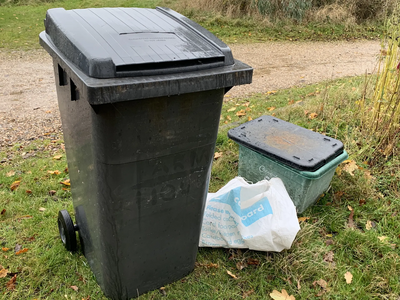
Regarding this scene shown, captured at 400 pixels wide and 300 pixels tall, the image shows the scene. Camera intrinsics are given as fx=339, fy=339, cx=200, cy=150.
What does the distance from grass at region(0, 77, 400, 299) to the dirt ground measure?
48.0 inches

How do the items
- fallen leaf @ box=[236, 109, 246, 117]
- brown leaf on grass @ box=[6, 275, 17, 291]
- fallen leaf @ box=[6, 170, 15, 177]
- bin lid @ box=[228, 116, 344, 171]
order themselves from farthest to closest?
fallen leaf @ box=[236, 109, 246, 117]
fallen leaf @ box=[6, 170, 15, 177]
bin lid @ box=[228, 116, 344, 171]
brown leaf on grass @ box=[6, 275, 17, 291]

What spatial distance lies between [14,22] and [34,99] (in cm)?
619

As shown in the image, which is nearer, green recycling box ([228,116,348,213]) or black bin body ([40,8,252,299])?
black bin body ([40,8,252,299])

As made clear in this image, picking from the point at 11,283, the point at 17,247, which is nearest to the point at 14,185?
the point at 17,247

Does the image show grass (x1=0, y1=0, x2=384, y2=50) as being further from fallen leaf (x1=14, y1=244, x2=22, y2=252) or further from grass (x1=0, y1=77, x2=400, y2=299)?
fallen leaf (x1=14, y1=244, x2=22, y2=252)

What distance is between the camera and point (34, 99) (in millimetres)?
5371

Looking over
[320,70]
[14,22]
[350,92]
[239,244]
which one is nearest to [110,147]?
[239,244]

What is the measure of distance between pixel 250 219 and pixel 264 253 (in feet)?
1.05

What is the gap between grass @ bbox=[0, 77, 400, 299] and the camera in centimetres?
226

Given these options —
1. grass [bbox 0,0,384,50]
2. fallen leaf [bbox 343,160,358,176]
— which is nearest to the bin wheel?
fallen leaf [bbox 343,160,358,176]

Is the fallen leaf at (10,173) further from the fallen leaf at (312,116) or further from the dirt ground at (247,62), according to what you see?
the fallen leaf at (312,116)

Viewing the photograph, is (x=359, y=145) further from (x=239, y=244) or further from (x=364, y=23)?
(x=364, y=23)

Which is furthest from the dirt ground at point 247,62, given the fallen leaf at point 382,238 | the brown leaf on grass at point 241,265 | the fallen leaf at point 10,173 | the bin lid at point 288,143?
the fallen leaf at point 382,238

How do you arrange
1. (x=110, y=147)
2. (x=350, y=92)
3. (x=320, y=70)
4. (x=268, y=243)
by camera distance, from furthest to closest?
1. (x=320, y=70)
2. (x=350, y=92)
3. (x=268, y=243)
4. (x=110, y=147)
